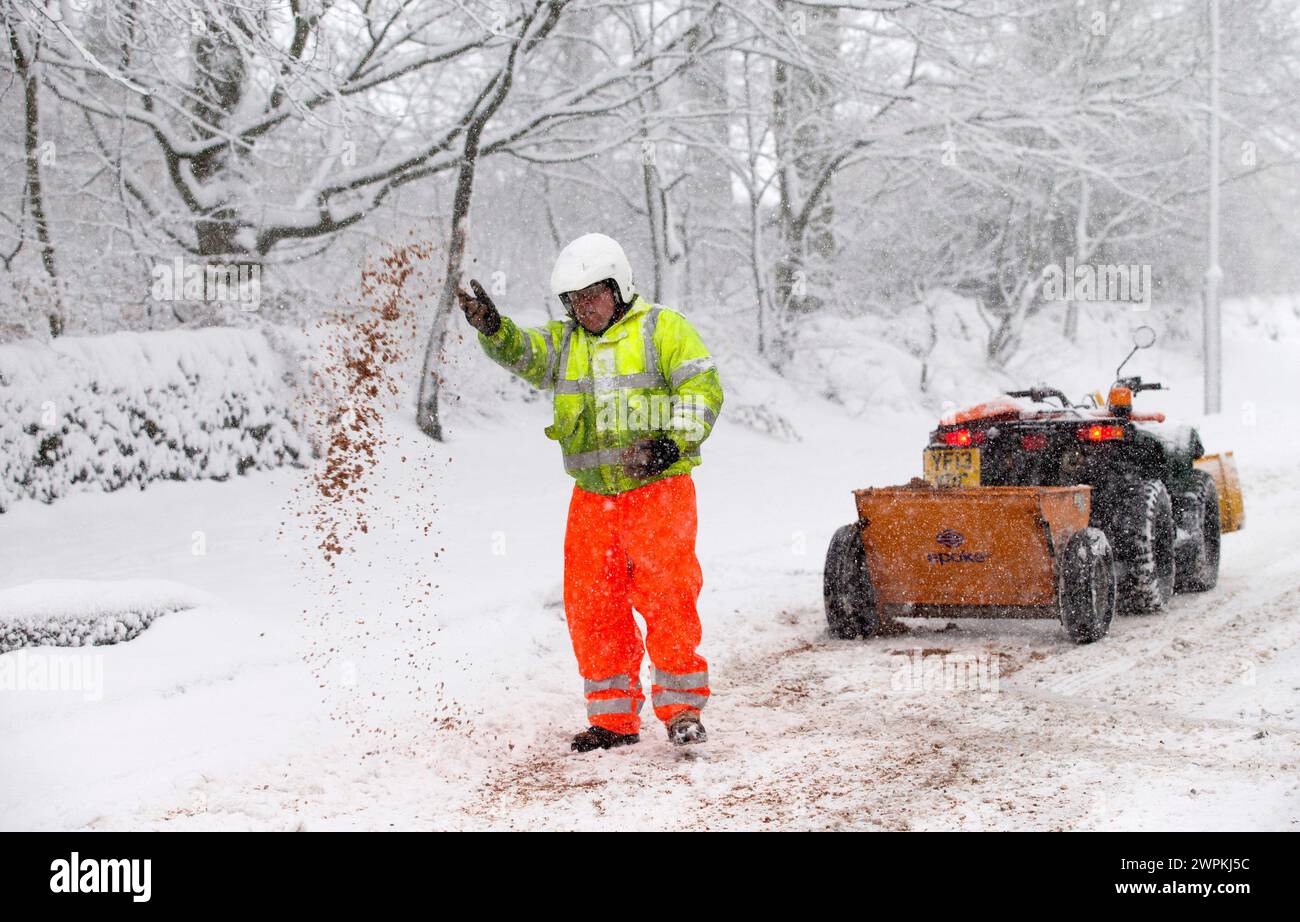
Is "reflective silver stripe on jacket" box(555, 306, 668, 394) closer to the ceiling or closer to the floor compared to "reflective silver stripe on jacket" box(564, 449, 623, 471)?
closer to the ceiling

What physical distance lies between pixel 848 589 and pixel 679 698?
217 centimetres

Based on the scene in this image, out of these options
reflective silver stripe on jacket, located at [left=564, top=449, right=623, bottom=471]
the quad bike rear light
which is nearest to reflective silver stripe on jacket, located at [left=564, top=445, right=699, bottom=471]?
reflective silver stripe on jacket, located at [left=564, top=449, right=623, bottom=471]

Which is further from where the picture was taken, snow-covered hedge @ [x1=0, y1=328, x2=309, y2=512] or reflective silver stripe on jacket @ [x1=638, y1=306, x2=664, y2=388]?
snow-covered hedge @ [x1=0, y1=328, x2=309, y2=512]

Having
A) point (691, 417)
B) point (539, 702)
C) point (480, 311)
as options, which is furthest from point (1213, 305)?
point (480, 311)

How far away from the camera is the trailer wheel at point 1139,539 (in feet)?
22.6

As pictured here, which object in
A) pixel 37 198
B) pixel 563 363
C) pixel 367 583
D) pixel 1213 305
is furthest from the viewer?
pixel 1213 305

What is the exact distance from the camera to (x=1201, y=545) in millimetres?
7684

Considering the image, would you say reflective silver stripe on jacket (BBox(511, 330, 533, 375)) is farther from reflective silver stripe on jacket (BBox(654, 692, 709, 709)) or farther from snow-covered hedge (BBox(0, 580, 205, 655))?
snow-covered hedge (BBox(0, 580, 205, 655))

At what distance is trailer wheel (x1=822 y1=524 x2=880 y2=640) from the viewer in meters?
6.57

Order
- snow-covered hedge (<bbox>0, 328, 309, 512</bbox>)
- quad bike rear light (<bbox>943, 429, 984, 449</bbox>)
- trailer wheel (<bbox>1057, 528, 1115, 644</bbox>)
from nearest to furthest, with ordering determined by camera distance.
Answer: trailer wheel (<bbox>1057, 528, 1115, 644</bbox>) → quad bike rear light (<bbox>943, 429, 984, 449</bbox>) → snow-covered hedge (<bbox>0, 328, 309, 512</bbox>)

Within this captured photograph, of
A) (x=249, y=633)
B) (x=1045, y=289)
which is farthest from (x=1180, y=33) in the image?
(x=249, y=633)

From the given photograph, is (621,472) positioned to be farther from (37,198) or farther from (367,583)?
(37,198)

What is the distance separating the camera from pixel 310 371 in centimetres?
1202

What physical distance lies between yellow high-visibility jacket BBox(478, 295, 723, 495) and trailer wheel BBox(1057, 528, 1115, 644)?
237 cm
